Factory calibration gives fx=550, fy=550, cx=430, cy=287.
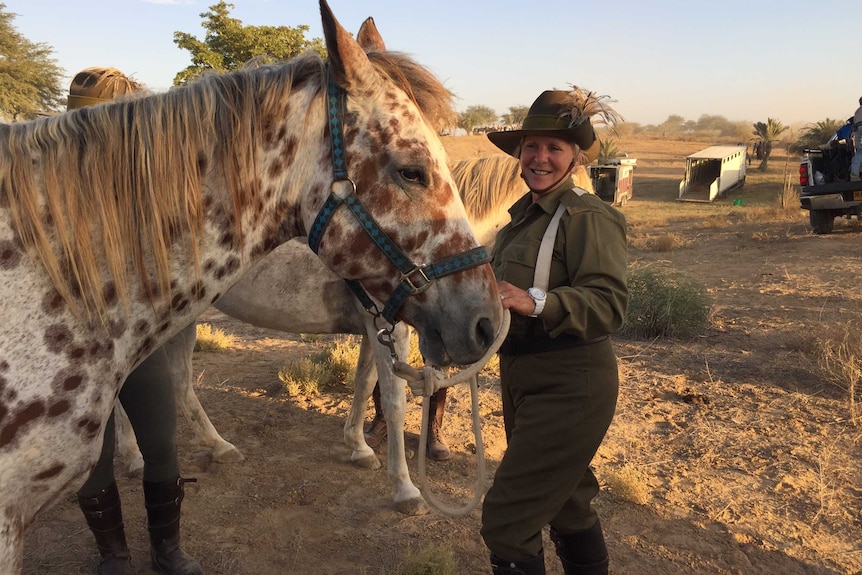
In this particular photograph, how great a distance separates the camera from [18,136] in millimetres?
1447

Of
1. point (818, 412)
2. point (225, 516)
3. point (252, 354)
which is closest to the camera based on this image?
point (225, 516)

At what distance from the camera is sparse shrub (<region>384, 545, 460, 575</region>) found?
8.18 feet

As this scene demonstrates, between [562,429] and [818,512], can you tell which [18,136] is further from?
[818,512]

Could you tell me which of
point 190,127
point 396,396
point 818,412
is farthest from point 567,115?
point 818,412

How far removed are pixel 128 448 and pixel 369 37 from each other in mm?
3141

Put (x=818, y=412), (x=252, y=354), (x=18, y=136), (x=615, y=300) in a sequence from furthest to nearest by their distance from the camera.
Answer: (x=252, y=354)
(x=818, y=412)
(x=615, y=300)
(x=18, y=136)

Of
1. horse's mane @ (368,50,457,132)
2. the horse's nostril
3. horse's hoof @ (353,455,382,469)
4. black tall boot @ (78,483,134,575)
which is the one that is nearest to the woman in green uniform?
the horse's nostril

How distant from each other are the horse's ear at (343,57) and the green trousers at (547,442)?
3.38 ft

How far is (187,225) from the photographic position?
4.95ft

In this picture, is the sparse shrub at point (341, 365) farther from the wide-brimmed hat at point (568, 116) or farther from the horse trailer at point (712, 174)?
the horse trailer at point (712, 174)

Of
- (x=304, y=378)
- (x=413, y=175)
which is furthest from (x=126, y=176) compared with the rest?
(x=304, y=378)

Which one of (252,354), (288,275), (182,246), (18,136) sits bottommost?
(252,354)

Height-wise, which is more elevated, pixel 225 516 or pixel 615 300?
pixel 615 300

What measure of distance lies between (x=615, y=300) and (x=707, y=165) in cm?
2528
